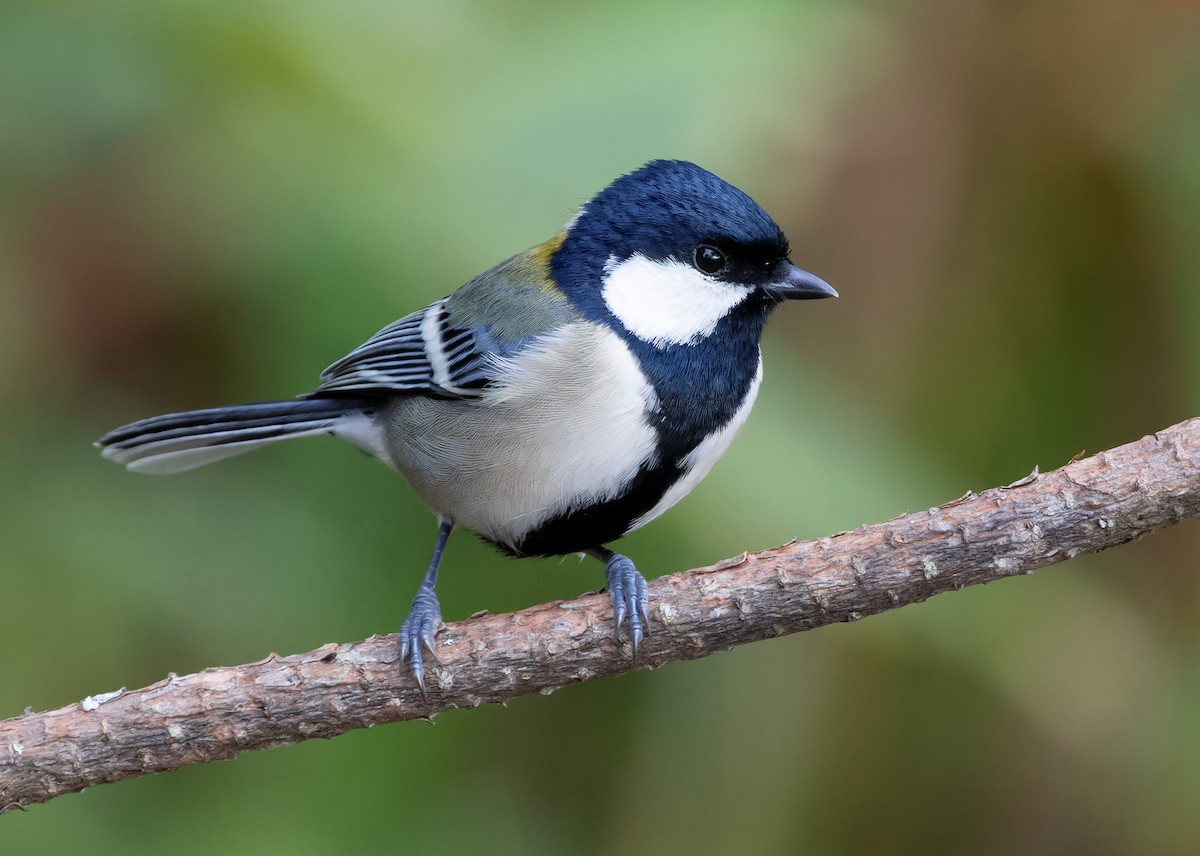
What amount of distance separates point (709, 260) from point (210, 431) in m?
1.29

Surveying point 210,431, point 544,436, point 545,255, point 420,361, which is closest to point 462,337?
point 420,361

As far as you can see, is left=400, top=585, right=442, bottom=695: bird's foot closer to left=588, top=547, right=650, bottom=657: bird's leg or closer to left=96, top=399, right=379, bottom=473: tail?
left=588, top=547, right=650, bottom=657: bird's leg

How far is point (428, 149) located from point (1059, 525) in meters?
1.95

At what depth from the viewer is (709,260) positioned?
249cm

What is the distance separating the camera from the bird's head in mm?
2453

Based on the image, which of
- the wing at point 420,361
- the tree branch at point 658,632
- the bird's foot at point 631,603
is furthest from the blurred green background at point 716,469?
the tree branch at point 658,632

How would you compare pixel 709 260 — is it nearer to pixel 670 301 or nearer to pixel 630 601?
pixel 670 301

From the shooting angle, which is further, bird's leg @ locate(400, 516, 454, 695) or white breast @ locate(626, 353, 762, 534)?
white breast @ locate(626, 353, 762, 534)

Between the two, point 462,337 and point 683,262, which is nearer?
point 683,262

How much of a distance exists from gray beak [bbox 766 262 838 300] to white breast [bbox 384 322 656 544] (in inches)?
14.8

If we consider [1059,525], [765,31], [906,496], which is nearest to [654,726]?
[906,496]

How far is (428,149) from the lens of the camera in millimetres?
3113

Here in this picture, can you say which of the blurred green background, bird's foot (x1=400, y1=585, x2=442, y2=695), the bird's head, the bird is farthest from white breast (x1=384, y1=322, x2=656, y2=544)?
the blurred green background

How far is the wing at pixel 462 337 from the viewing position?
258 cm
